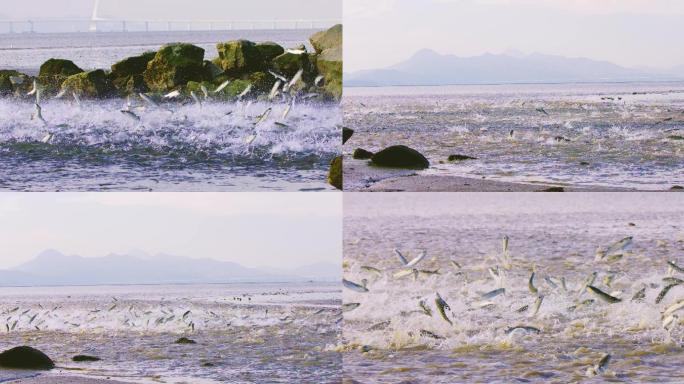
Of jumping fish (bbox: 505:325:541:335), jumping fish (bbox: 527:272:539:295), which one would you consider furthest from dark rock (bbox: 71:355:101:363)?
jumping fish (bbox: 527:272:539:295)

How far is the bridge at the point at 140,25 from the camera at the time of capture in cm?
562

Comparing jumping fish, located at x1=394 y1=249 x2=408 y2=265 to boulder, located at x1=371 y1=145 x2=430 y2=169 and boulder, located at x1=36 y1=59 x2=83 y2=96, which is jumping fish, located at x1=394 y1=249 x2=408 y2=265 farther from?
boulder, located at x1=36 y1=59 x2=83 y2=96

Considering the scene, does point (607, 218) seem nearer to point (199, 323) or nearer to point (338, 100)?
point (338, 100)

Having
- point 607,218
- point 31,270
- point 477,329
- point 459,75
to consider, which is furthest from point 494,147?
point 31,270

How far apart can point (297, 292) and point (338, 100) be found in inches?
48.2

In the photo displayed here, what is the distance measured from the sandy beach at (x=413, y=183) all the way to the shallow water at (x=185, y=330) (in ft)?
2.24

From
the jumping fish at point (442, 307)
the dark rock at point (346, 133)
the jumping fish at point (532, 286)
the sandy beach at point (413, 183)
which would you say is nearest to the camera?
the sandy beach at point (413, 183)

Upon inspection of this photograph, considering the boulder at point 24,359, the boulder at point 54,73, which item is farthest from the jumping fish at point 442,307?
the boulder at point 54,73

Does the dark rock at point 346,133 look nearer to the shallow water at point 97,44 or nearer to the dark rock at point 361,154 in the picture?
the dark rock at point 361,154

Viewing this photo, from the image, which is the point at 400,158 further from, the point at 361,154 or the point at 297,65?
the point at 297,65

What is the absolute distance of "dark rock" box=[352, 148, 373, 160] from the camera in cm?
598

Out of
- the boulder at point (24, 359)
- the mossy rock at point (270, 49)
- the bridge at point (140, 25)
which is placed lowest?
the boulder at point (24, 359)

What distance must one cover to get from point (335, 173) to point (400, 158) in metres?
0.50

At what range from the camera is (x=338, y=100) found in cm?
594
